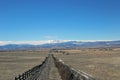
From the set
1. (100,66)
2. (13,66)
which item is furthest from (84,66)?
(13,66)

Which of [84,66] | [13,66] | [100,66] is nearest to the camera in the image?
[100,66]

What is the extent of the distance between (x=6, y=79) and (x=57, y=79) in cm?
750

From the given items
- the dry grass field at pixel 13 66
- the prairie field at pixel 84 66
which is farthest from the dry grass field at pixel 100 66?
the dry grass field at pixel 13 66

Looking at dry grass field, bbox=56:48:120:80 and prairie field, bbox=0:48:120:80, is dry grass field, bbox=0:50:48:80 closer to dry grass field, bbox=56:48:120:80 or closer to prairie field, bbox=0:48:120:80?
prairie field, bbox=0:48:120:80

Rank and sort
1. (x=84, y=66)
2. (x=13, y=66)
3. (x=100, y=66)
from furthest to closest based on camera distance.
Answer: (x=13, y=66), (x=84, y=66), (x=100, y=66)

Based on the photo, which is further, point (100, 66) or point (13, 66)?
point (13, 66)

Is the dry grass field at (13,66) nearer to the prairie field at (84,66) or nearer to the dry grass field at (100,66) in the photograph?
the prairie field at (84,66)

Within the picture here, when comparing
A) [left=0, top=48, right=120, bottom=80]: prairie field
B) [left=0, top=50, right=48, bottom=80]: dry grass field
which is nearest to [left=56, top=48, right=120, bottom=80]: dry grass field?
[left=0, top=48, right=120, bottom=80]: prairie field

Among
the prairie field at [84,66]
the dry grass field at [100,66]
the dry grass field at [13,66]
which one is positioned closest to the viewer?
the dry grass field at [100,66]

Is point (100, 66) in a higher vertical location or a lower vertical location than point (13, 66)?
higher

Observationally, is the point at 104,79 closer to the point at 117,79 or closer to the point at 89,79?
the point at 117,79

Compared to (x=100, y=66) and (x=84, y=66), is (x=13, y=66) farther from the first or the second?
(x=100, y=66)

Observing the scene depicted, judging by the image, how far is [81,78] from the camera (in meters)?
16.3

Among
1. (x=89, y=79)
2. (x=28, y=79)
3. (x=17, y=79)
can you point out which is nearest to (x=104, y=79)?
(x=28, y=79)
